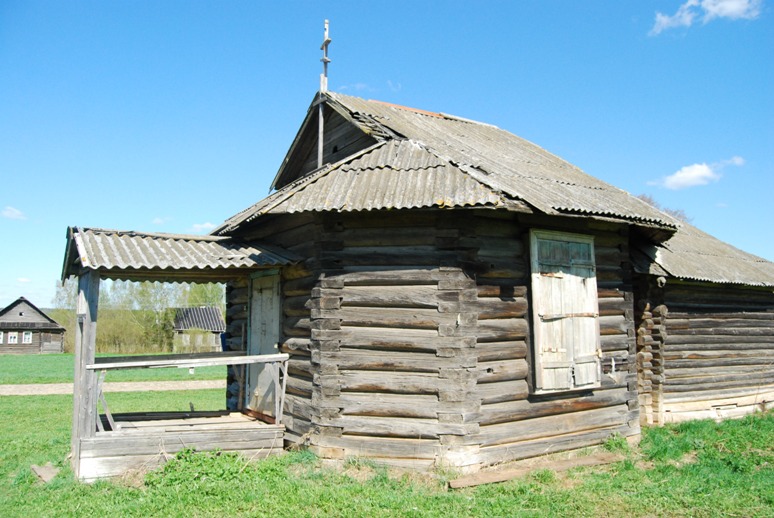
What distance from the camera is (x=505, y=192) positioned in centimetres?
756

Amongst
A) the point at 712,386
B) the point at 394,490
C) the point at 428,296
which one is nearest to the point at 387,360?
the point at 428,296

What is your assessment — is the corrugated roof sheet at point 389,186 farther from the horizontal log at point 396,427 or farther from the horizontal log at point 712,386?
the horizontal log at point 712,386

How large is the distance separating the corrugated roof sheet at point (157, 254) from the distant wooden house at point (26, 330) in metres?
57.4

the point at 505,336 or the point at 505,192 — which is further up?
the point at 505,192

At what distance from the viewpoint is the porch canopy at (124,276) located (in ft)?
25.3

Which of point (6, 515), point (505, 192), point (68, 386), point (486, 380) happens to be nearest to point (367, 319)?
point (486, 380)

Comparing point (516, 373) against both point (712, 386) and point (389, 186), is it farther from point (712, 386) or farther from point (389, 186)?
point (712, 386)

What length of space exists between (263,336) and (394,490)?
4.11m

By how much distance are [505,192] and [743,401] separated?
10209 millimetres

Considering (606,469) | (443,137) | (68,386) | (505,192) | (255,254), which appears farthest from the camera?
(68,386)

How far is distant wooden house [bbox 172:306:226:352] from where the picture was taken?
5469 centimetres

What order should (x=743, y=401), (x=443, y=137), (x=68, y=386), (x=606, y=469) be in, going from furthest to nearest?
(x=68, y=386) < (x=743, y=401) < (x=443, y=137) < (x=606, y=469)

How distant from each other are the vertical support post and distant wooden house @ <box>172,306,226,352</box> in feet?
154

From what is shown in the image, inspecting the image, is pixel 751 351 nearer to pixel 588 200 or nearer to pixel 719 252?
pixel 719 252
